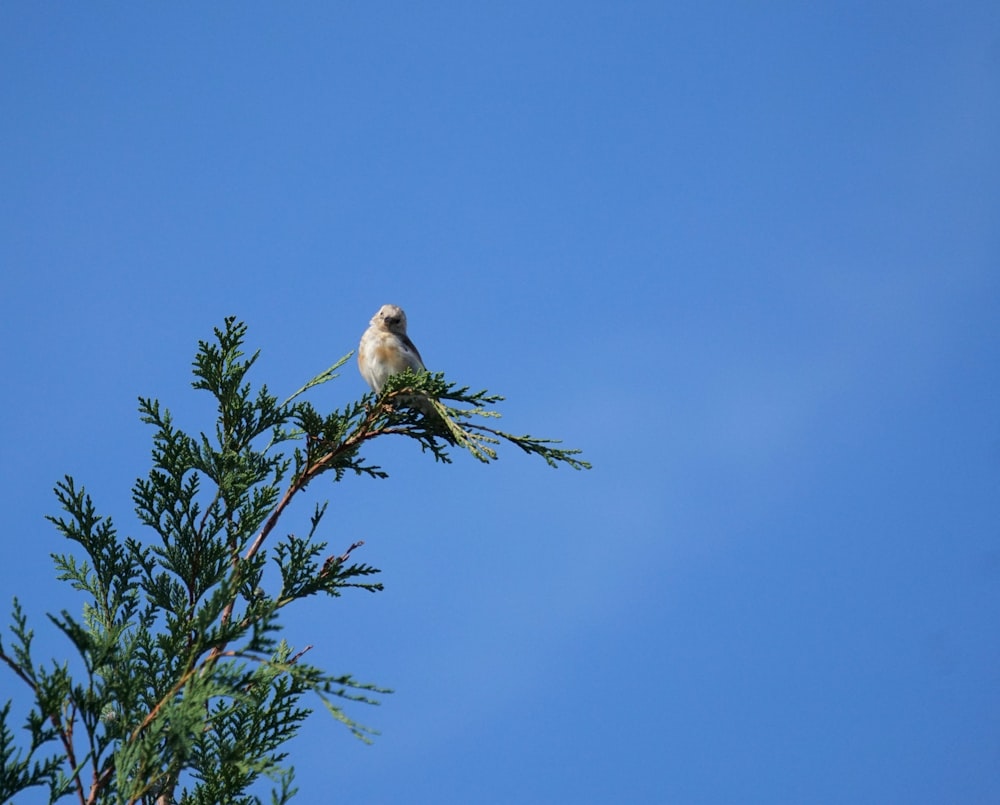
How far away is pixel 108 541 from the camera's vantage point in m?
5.69

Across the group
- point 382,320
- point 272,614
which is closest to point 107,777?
point 272,614

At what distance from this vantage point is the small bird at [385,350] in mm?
7973

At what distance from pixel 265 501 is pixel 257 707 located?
1.08 m

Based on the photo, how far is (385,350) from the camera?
800 cm

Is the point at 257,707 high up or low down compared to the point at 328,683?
up

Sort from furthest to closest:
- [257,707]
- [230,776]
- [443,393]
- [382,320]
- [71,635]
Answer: [382,320], [443,393], [257,707], [230,776], [71,635]

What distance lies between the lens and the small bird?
797 centimetres

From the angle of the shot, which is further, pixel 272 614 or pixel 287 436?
pixel 287 436

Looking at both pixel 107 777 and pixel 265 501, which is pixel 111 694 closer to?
pixel 107 777

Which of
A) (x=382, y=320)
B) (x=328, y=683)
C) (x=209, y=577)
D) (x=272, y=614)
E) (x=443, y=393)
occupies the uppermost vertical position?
(x=382, y=320)

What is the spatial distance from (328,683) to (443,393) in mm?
2030

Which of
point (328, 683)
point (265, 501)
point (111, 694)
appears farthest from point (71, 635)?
point (265, 501)

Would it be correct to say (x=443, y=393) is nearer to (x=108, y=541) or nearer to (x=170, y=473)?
(x=170, y=473)

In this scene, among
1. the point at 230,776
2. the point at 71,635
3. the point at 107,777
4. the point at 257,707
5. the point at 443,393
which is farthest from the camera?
the point at 443,393
